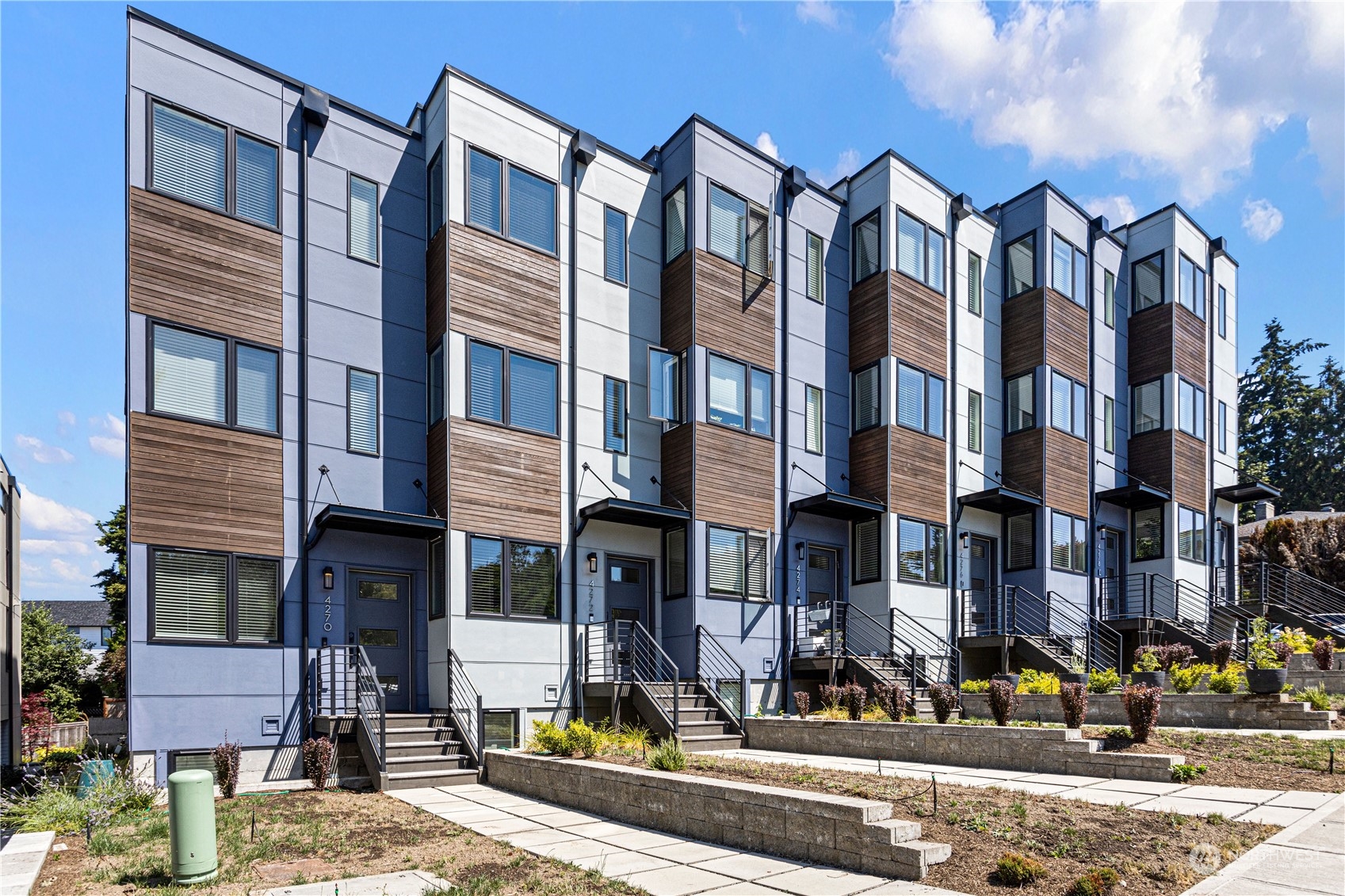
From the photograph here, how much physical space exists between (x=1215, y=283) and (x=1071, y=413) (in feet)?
27.3

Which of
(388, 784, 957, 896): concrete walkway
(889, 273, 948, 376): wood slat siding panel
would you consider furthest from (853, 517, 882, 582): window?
(388, 784, 957, 896): concrete walkway

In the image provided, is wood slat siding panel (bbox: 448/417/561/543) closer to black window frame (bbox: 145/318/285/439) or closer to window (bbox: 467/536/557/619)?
window (bbox: 467/536/557/619)

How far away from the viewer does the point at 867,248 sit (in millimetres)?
21047

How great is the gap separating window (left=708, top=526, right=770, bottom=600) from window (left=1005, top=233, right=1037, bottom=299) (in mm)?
10487

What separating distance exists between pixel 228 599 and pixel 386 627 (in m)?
2.65

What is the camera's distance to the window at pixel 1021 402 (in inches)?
910

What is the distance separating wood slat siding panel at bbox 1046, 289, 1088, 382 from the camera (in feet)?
76.1

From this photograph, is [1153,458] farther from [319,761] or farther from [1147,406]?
[319,761]

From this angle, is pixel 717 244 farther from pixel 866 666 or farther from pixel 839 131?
pixel 866 666

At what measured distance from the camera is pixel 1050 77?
47.5 ft

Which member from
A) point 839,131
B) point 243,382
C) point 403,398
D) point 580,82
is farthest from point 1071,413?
point 243,382

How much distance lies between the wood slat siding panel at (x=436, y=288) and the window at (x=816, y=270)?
26.7 ft

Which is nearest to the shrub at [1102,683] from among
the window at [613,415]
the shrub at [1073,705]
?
the shrub at [1073,705]

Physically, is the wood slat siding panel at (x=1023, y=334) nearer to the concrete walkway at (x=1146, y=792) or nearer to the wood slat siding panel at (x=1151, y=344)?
the wood slat siding panel at (x=1151, y=344)
